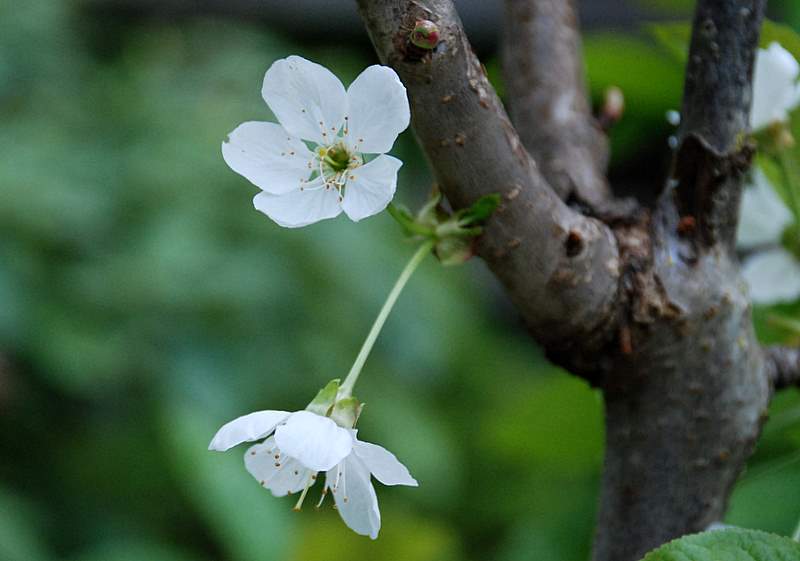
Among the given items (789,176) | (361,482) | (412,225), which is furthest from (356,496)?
(789,176)

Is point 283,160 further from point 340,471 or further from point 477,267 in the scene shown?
point 477,267

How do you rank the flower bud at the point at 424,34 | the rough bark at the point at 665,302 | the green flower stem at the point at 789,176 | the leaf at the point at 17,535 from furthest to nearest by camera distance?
1. the leaf at the point at 17,535
2. the green flower stem at the point at 789,176
3. the rough bark at the point at 665,302
4. the flower bud at the point at 424,34

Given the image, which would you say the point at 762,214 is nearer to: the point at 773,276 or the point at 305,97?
the point at 773,276

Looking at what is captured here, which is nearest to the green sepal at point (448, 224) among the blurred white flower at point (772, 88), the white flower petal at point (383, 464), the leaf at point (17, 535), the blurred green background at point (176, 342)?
the white flower petal at point (383, 464)

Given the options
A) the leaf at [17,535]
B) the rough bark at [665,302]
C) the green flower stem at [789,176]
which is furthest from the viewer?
the leaf at [17,535]

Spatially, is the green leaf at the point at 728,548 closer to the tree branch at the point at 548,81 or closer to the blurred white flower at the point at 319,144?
the blurred white flower at the point at 319,144

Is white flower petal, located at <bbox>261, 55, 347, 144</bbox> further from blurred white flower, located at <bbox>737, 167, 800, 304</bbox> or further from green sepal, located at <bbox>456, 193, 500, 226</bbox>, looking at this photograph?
blurred white flower, located at <bbox>737, 167, 800, 304</bbox>

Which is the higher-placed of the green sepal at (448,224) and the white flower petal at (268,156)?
the white flower petal at (268,156)

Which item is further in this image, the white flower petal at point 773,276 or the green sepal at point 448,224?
the white flower petal at point 773,276
